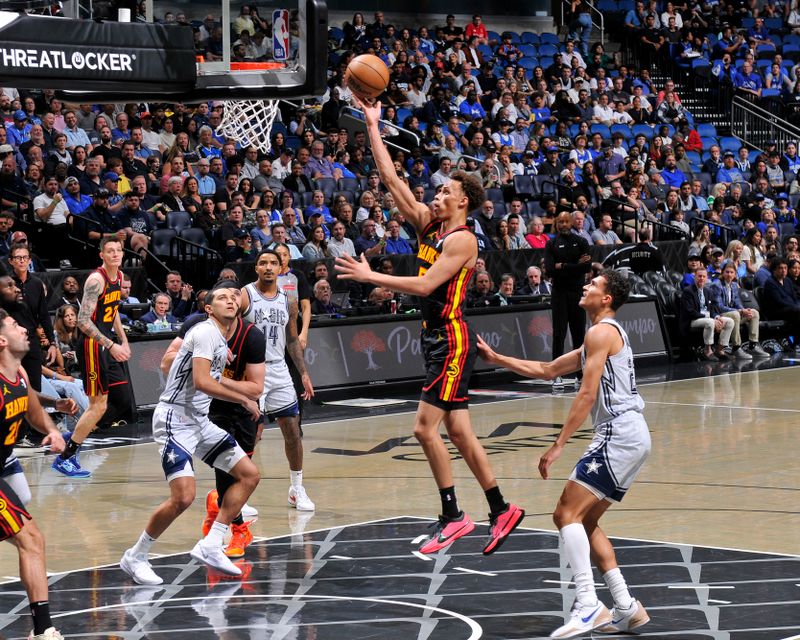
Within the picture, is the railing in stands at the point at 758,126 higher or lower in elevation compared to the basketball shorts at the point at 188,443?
higher

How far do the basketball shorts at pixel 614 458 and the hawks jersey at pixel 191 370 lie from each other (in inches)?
91.0

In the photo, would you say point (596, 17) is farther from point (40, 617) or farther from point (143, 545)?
point (40, 617)

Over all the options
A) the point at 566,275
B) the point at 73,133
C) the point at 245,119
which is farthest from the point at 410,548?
the point at 73,133

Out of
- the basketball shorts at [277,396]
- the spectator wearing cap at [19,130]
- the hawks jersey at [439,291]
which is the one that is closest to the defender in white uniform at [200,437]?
the hawks jersey at [439,291]

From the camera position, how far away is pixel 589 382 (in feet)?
21.5

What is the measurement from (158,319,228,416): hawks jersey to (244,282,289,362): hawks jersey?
73.3 inches

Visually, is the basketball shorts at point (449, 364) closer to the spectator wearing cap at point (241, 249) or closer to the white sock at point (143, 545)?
the white sock at point (143, 545)

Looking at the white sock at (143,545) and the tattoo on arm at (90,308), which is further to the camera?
the tattoo on arm at (90,308)

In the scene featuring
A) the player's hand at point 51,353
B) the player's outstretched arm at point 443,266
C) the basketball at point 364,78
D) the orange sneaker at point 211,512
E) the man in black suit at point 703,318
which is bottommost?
the man in black suit at point 703,318

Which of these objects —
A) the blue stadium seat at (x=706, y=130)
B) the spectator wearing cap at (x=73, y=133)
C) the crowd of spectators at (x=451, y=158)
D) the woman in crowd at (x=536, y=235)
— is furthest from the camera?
the blue stadium seat at (x=706, y=130)

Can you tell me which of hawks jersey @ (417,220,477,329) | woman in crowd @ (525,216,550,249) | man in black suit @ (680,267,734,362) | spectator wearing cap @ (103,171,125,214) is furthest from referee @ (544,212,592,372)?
hawks jersey @ (417,220,477,329)

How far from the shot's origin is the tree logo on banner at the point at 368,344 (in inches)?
642

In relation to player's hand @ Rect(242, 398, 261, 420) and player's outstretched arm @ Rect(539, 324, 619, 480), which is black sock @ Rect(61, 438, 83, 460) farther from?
player's outstretched arm @ Rect(539, 324, 619, 480)

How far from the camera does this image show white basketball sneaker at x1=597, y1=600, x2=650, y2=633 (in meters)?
6.42
